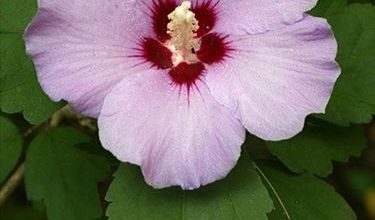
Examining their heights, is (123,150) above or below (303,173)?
above

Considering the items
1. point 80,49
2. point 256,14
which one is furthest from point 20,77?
point 256,14

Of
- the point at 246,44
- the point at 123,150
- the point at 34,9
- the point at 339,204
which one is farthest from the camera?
the point at 339,204

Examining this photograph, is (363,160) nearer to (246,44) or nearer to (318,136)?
(318,136)

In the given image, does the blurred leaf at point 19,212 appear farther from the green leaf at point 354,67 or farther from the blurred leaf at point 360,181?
the green leaf at point 354,67

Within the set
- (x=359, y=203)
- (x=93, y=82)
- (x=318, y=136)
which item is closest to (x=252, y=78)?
(x=93, y=82)

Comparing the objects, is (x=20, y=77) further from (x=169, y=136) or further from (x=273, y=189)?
(x=273, y=189)

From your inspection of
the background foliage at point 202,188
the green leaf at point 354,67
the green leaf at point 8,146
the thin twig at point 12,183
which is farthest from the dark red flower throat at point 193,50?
the thin twig at point 12,183

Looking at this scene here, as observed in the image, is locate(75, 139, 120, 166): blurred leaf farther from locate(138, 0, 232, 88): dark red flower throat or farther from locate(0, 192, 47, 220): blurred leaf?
locate(0, 192, 47, 220): blurred leaf
